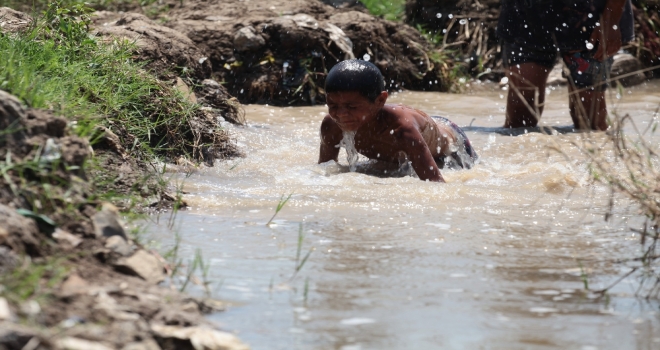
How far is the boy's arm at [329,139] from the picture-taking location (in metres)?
5.55

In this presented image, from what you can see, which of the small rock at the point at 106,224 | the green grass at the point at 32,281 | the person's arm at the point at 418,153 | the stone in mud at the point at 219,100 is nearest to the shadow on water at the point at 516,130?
the stone in mud at the point at 219,100

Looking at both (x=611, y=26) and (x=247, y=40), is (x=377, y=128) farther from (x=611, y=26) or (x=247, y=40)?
(x=247, y=40)

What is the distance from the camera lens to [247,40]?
8086mm

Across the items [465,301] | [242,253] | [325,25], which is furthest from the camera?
[325,25]

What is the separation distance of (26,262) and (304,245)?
4.09 ft

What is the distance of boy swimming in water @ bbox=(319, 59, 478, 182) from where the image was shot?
16.6ft

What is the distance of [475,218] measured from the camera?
13.2ft

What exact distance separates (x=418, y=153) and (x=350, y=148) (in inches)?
23.7

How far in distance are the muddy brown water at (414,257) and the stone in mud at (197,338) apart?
12cm

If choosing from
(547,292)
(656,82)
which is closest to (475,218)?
(547,292)

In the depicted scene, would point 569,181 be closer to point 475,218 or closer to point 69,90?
point 475,218

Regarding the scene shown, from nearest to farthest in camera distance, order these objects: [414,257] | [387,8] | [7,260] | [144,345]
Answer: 1. [144,345]
2. [7,260]
3. [414,257]
4. [387,8]

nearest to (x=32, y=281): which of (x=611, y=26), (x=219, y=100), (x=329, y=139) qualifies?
(x=329, y=139)

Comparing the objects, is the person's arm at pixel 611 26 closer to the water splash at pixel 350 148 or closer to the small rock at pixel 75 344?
the water splash at pixel 350 148
